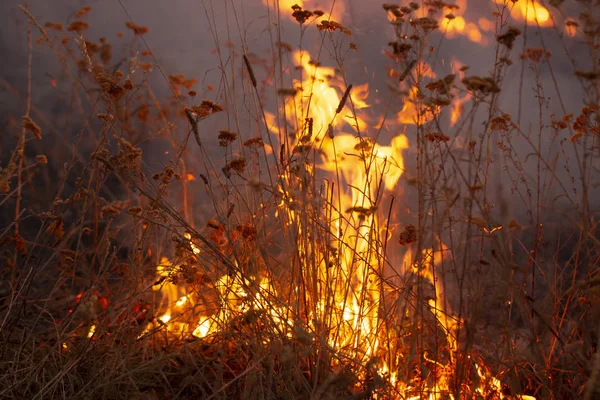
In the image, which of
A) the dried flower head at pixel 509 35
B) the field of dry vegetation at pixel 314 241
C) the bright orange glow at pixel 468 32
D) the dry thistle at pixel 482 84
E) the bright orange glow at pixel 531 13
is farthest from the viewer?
the bright orange glow at pixel 468 32

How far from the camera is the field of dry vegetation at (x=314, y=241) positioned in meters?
A: 1.38

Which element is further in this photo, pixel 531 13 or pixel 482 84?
pixel 531 13

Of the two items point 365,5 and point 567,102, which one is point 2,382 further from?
point 567,102

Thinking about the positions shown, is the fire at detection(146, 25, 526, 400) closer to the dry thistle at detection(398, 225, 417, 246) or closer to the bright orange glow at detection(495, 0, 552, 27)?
the dry thistle at detection(398, 225, 417, 246)

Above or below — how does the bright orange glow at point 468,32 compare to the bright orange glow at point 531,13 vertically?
below

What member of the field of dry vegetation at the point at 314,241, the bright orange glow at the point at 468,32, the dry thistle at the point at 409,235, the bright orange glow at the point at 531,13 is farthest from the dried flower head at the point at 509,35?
the bright orange glow at the point at 468,32

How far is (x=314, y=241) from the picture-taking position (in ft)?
5.63

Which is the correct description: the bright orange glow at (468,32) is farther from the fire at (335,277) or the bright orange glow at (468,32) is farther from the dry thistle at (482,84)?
the dry thistle at (482,84)

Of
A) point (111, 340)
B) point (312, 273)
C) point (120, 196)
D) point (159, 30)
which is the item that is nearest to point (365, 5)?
point (159, 30)

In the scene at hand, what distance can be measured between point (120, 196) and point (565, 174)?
2.45 m

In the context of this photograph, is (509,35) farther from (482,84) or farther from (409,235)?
(409,235)

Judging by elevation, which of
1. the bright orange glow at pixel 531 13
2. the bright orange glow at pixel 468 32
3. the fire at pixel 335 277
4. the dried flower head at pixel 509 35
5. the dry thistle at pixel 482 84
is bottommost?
the fire at pixel 335 277

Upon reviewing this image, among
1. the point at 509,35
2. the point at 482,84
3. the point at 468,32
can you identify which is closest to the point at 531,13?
the point at 468,32

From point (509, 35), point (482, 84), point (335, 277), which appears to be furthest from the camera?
point (335, 277)
